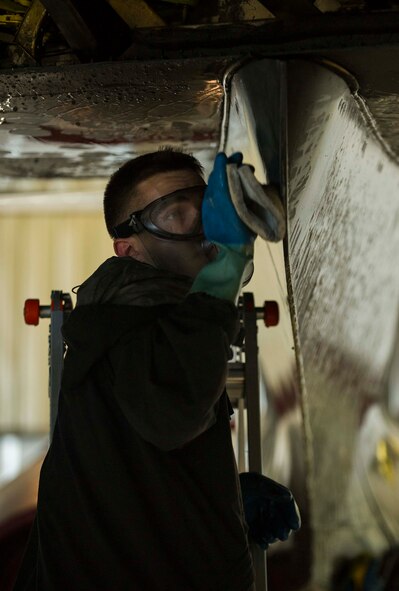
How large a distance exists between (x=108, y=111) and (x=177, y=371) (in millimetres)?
877

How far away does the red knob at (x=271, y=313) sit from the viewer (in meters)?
1.52

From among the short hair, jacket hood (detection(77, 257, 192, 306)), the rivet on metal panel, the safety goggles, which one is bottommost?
jacket hood (detection(77, 257, 192, 306))

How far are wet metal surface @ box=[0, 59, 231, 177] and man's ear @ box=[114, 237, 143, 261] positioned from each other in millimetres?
389

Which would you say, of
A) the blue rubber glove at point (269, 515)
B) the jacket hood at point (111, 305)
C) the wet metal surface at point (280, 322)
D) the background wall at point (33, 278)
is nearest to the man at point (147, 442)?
the jacket hood at point (111, 305)

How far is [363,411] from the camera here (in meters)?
3.05

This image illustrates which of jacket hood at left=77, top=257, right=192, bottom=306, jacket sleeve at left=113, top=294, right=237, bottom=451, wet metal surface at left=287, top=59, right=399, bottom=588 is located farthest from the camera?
wet metal surface at left=287, top=59, right=399, bottom=588

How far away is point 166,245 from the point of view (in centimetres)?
105

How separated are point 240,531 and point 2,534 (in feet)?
5.82

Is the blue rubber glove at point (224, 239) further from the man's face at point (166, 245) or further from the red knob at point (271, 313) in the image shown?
the red knob at point (271, 313)

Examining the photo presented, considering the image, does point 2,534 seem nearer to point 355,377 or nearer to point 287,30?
point 355,377

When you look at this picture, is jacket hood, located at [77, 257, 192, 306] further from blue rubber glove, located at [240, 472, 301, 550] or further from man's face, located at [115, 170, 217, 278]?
blue rubber glove, located at [240, 472, 301, 550]

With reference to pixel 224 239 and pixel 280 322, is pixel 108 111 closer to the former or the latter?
pixel 224 239

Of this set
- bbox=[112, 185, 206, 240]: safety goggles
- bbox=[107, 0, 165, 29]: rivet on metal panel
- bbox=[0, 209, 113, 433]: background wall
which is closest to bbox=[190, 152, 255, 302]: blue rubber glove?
bbox=[112, 185, 206, 240]: safety goggles

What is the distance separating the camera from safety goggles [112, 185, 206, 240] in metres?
1.04
